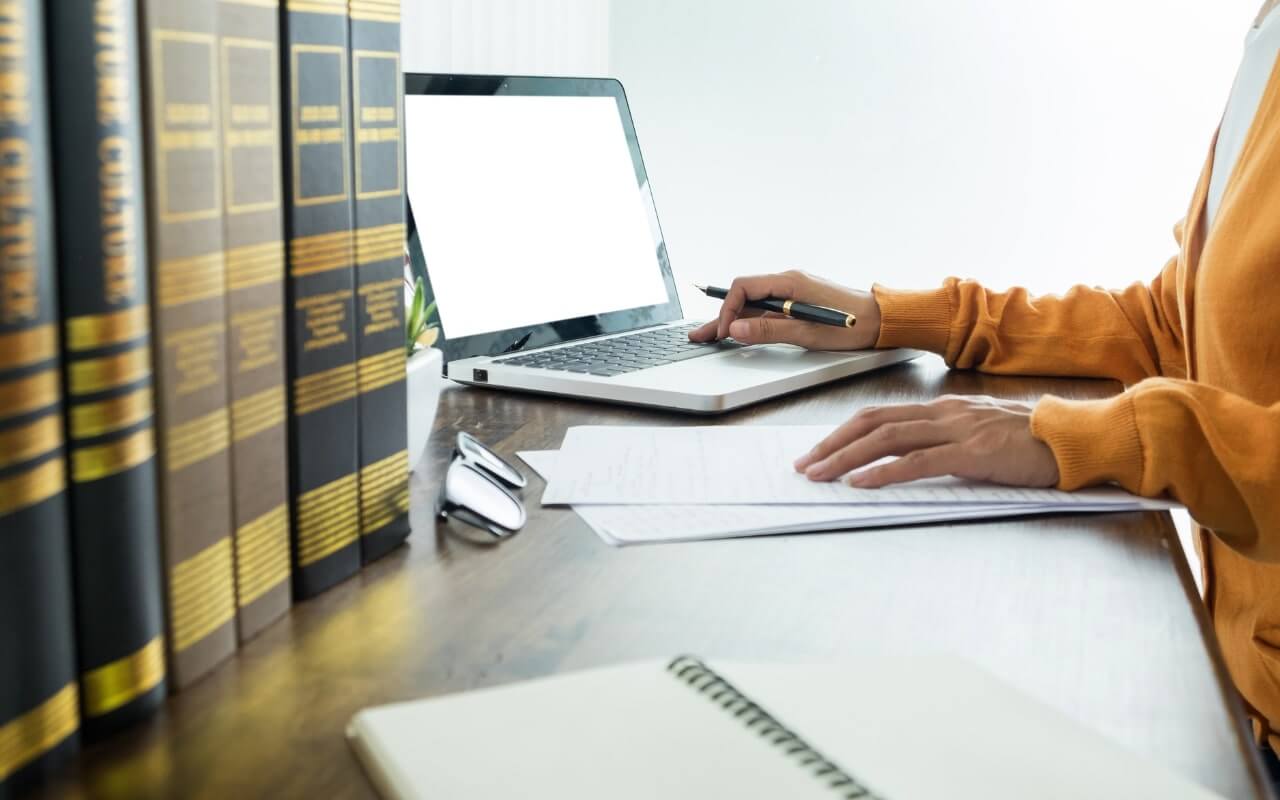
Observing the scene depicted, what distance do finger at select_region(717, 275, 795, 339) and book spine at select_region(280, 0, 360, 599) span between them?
683 millimetres

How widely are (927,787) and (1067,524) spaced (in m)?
0.39

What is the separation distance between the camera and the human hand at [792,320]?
3.86 feet

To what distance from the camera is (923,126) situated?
220 cm

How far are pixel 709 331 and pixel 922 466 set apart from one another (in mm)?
466

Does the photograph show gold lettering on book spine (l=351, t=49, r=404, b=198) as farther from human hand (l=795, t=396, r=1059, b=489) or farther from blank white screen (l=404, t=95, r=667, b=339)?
blank white screen (l=404, t=95, r=667, b=339)

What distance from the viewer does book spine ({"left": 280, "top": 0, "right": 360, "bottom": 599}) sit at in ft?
1.61

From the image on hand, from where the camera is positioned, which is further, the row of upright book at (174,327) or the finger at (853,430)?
the finger at (853,430)

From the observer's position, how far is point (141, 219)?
40cm

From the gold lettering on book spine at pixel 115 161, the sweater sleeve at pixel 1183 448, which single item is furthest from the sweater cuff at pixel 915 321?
the gold lettering on book spine at pixel 115 161

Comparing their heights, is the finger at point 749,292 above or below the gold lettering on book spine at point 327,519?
above

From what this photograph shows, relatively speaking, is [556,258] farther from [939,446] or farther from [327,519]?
[327,519]

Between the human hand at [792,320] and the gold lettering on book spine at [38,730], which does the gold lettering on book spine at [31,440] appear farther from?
the human hand at [792,320]

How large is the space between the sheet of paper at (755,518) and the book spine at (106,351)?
0.30 meters

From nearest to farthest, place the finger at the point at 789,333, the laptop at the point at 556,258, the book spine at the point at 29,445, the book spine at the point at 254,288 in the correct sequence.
Answer: the book spine at the point at 29,445
the book spine at the point at 254,288
the laptop at the point at 556,258
the finger at the point at 789,333
